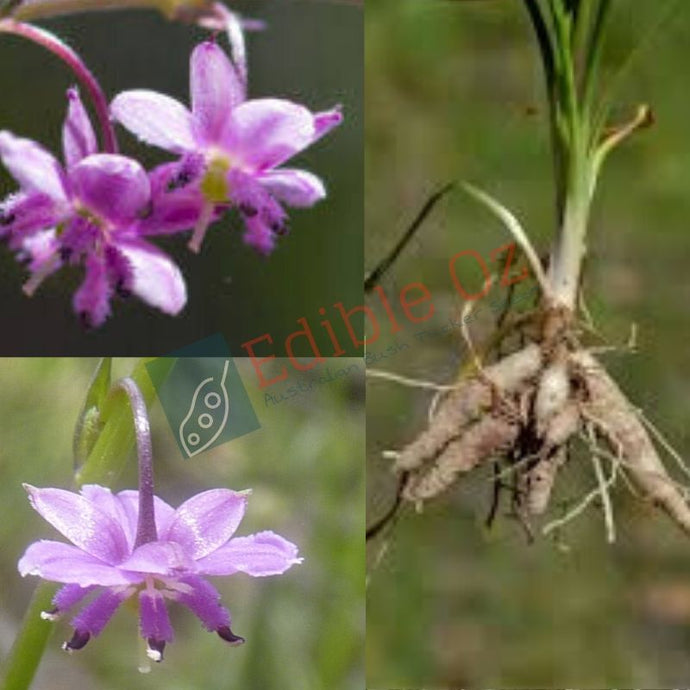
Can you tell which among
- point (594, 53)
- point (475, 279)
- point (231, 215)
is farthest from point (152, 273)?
point (475, 279)

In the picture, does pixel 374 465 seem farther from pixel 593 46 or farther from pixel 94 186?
pixel 94 186

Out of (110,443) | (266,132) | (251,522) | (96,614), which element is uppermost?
(266,132)

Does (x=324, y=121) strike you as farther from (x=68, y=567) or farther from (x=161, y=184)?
(x=68, y=567)

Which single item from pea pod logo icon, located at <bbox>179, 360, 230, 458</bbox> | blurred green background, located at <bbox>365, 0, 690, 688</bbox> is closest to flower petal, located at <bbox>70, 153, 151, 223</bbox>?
pea pod logo icon, located at <bbox>179, 360, 230, 458</bbox>

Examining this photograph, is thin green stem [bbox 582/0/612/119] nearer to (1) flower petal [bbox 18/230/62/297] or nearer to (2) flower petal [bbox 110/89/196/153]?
(2) flower petal [bbox 110/89/196/153]

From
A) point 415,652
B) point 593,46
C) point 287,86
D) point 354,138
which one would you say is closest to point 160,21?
point 287,86

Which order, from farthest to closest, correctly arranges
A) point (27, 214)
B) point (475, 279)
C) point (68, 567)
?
point (475, 279) → point (27, 214) → point (68, 567)

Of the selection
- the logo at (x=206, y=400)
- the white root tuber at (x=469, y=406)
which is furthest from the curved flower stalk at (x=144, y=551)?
the white root tuber at (x=469, y=406)
